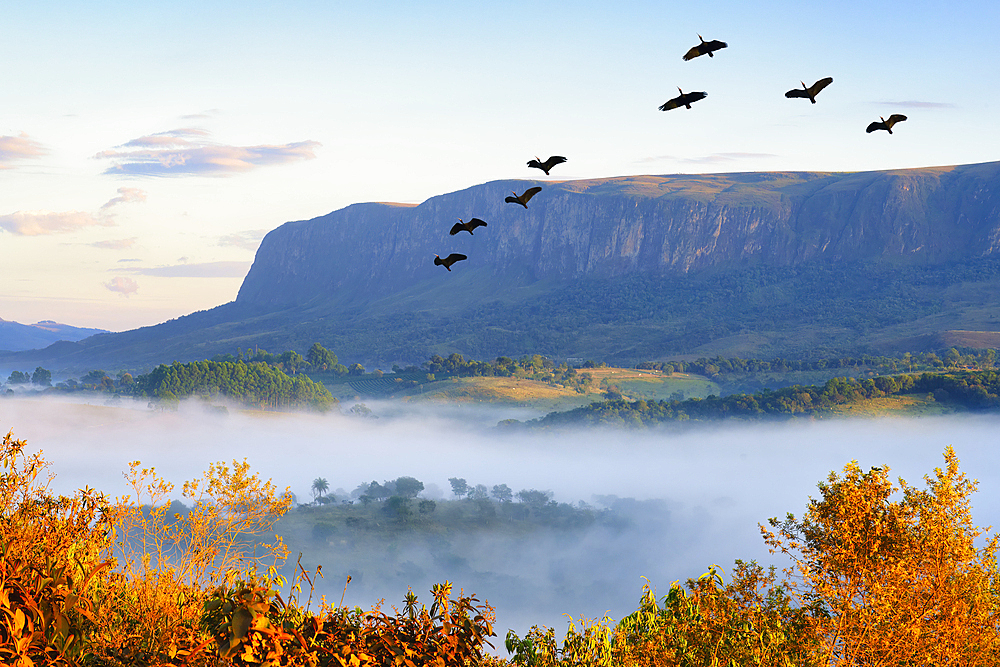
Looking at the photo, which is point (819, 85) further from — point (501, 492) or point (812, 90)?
point (501, 492)

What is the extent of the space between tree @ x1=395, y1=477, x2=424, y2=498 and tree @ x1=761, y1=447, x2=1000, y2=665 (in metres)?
177

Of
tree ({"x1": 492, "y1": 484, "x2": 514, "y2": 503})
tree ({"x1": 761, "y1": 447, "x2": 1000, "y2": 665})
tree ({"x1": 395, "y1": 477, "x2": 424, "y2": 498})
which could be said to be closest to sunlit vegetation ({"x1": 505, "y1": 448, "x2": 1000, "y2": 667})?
tree ({"x1": 761, "y1": 447, "x2": 1000, "y2": 665})

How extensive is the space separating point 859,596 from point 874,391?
181 m

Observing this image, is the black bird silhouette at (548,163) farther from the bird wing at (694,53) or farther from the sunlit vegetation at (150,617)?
the sunlit vegetation at (150,617)

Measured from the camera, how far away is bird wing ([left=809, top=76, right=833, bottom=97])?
1089 cm

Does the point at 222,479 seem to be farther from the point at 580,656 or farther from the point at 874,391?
the point at 874,391

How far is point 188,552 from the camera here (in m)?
13.4

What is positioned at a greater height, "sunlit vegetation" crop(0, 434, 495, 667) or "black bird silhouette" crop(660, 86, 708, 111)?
"black bird silhouette" crop(660, 86, 708, 111)

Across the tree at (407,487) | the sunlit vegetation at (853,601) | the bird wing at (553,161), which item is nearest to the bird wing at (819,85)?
the bird wing at (553,161)

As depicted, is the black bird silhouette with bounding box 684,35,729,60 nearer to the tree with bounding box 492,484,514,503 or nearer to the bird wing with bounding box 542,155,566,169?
the bird wing with bounding box 542,155,566,169

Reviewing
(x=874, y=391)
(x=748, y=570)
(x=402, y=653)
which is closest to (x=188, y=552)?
(x=402, y=653)

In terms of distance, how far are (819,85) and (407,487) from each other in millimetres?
187002

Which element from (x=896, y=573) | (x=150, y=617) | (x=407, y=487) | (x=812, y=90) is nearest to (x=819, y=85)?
(x=812, y=90)

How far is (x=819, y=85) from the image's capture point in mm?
11000
